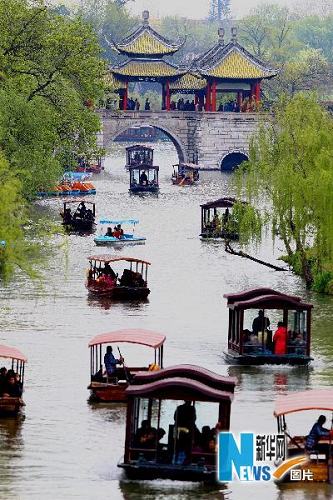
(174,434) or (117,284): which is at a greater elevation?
(117,284)

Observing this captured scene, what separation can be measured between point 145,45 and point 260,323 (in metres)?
97.3

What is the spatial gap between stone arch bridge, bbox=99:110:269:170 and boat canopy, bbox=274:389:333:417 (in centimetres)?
10253

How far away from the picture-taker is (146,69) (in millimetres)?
146000

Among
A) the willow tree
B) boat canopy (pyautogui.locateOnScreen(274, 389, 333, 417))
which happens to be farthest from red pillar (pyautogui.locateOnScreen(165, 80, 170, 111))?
boat canopy (pyautogui.locateOnScreen(274, 389, 333, 417))

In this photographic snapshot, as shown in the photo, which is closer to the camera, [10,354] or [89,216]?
[10,354]

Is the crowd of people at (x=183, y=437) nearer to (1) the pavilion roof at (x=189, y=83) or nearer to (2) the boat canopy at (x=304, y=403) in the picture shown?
(2) the boat canopy at (x=304, y=403)

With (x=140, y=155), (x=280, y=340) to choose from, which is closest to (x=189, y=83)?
(x=140, y=155)

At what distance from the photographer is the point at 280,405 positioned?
37.5 m

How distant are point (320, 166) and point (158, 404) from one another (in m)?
28.9

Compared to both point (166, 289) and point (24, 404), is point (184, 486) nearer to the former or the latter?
point (24, 404)

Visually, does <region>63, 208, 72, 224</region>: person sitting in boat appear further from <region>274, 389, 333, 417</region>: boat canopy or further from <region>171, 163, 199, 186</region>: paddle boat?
<region>274, 389, 333, 417</region>: boat canopy

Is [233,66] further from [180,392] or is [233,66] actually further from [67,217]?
[180,392]

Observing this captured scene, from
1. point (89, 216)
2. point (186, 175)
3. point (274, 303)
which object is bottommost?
point (274, 303)

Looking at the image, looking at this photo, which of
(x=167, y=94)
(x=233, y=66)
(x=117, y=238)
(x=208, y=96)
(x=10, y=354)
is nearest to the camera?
(x=10, y=354)
